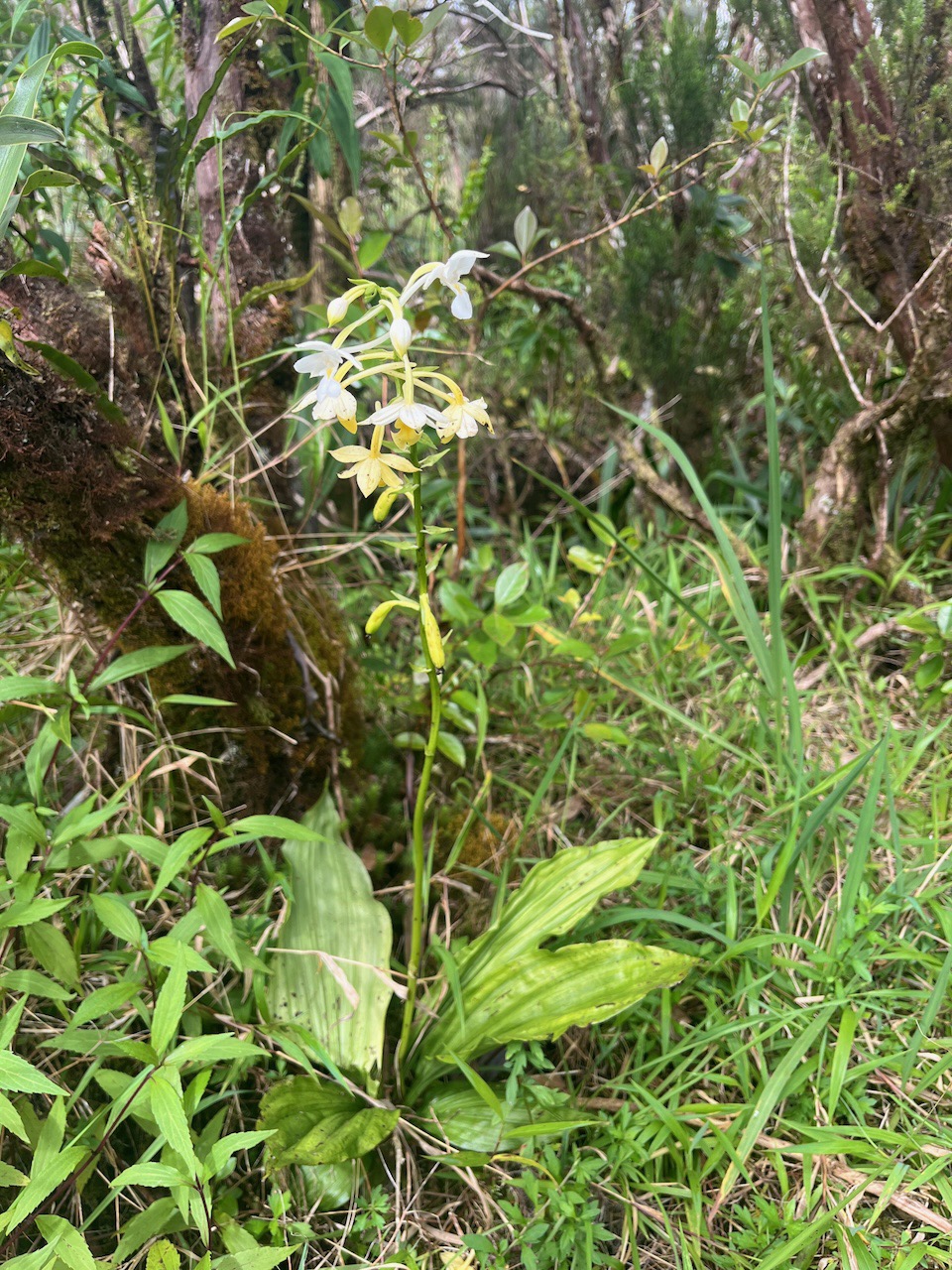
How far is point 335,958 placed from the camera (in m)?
1.16

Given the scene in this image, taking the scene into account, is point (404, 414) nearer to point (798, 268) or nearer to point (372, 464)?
point (372, 464)

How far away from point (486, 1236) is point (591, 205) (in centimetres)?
230

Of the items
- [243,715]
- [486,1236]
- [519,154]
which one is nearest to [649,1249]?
[486,1236]

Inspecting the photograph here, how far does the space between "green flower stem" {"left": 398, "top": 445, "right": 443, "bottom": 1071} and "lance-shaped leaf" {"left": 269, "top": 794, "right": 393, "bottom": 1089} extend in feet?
0.20

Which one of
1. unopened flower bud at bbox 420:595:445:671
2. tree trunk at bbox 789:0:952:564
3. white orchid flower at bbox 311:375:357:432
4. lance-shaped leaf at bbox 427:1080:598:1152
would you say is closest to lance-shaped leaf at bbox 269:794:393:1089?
lance-shaped leaf at bbox 427:1080:598:1152

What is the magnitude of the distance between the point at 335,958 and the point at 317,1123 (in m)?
0.21

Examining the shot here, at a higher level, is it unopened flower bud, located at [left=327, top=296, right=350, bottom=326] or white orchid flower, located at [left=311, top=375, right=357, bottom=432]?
unopened flower bud, located at [left=327, top=296, right=350, bottom=326]

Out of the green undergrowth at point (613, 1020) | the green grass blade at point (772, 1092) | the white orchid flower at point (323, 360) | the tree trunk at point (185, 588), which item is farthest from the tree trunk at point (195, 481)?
the green grass blade at point (772, 1092)

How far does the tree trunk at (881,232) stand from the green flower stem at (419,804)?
48.6 inches

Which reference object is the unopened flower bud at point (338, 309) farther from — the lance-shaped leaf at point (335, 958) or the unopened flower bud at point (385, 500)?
the lance-shaped leaf at point (335, 958)

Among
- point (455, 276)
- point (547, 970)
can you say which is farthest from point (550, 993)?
point (455, 276)

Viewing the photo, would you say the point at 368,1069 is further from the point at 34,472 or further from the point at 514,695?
the point at 34,472

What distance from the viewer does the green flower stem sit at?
93cm

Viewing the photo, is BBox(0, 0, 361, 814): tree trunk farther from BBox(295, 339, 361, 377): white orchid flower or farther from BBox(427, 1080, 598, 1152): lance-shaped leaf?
BBox(427, 1080, 598, 1152): lance-shaped leaf
